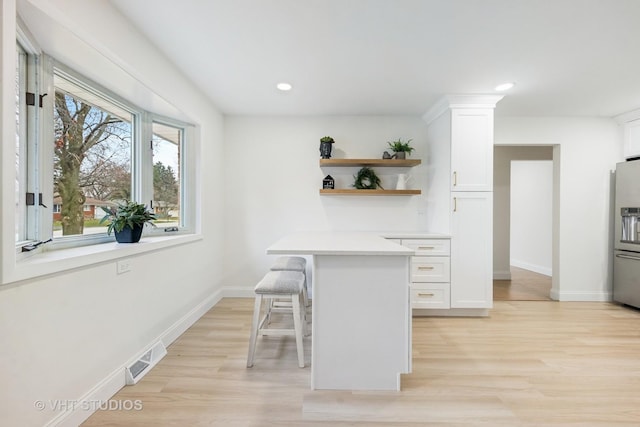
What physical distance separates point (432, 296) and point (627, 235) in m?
2.50

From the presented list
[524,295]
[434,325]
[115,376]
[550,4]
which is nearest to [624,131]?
[524,295]

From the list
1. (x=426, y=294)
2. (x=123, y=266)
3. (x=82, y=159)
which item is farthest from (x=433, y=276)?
(x=82, y=159)

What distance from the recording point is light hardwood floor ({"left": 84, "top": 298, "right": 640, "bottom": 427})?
1.61m

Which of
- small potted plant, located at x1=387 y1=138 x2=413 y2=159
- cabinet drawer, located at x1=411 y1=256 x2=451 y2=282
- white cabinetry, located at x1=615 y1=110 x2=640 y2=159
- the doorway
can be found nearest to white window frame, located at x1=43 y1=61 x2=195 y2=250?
small potted plant, located at x1=387 y1=138 x2=413 y2=159

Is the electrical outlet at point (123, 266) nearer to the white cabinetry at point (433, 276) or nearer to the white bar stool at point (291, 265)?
the white bar stool at point (291, 265)

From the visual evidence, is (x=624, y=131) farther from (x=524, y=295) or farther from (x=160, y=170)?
(x=160, y=170)

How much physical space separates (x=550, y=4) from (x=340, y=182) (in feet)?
8.14

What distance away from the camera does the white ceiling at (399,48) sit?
70.1 inches

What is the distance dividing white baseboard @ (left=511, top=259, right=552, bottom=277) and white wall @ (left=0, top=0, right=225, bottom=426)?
19.9ft

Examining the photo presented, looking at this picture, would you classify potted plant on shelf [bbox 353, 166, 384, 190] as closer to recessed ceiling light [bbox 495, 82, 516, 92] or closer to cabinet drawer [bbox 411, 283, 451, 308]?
cabinet drawer [bbox 411, 283, 451, 308]

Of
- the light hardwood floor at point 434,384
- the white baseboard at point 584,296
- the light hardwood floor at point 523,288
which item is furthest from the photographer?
the light hardwood floor at point 523,288

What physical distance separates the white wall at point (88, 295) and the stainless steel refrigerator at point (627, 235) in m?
4.91

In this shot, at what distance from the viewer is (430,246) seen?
3.18 metres

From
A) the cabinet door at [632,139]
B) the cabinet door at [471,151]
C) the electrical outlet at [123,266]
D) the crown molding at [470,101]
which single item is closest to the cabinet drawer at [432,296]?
the cabinet door at [471,151]
